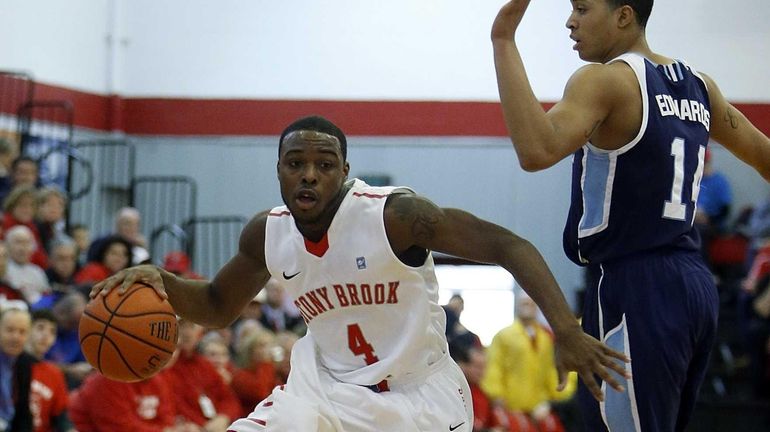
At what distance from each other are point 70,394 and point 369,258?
4485 millimetres

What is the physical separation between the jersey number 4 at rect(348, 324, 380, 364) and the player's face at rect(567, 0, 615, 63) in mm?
1294

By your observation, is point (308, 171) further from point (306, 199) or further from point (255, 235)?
point (255, 235)

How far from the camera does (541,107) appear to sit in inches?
138

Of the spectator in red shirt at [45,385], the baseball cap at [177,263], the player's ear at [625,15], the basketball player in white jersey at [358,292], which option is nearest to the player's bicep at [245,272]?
the basketball player in white jersey at [358,292]

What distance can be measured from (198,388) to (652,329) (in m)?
5.29

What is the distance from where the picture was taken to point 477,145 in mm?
14930

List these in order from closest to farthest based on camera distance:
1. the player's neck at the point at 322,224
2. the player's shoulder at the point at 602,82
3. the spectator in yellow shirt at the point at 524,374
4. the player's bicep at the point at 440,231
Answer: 1. the player's shoulder at the point at 602,82
2. the player's bicep at the point at 440,231
3. the player's neck at the point at 322,224
4. the spectator in yellow shirt at the point at 524,374

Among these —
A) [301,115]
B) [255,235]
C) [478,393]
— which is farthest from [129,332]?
[301,115]

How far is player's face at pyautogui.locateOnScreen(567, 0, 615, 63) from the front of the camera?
3.84m

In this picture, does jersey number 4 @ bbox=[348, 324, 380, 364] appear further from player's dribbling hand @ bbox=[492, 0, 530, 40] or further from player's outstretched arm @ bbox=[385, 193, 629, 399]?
player's dribbling hand @ bbox=[492, 0, 530, 40]

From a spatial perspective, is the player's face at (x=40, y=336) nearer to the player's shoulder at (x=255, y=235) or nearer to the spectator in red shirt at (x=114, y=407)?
the spectator in red shirt at (x=114, y=407)

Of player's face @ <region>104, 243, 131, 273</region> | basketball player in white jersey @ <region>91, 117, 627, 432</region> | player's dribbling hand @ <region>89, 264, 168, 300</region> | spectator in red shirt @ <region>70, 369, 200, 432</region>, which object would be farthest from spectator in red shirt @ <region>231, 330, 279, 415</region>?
basketball player in white jersey @ <region>91, 117, 627, 432</region>

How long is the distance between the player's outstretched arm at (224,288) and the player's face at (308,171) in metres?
0.36

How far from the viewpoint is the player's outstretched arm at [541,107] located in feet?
11.5
